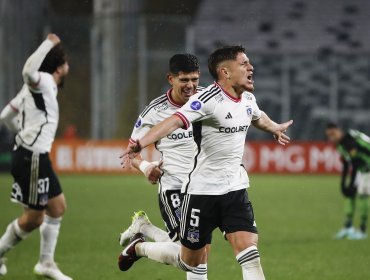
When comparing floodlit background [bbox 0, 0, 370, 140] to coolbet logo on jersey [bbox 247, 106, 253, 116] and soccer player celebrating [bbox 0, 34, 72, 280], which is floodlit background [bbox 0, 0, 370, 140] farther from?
coolbet logo on jersey [bbox 247, 106, 253, 116]

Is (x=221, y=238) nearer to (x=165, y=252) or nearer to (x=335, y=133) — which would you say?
(x=335, y=133)

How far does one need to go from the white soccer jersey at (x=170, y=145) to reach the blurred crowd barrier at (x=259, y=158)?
19.6 m

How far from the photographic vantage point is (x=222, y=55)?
275 inches

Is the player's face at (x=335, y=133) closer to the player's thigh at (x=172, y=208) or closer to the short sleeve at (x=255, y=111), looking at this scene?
the player's thigh at (x=172, y=208)

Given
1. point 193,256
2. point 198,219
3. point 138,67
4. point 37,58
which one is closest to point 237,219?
point 198,219

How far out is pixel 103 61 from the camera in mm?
26750

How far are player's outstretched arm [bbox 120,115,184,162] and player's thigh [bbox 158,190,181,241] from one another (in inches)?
57.4

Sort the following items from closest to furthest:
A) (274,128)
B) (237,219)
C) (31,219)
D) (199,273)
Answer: (237,219) < (199,273) < (274,128) < (31,219)

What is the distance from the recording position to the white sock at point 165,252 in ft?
24.2

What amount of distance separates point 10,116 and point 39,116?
0.59 metres

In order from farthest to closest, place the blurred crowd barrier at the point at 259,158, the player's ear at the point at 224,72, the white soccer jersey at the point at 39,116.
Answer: the blurred crowd barrier at the point at 259,158
the white soccer jersey at the point at 39,116
the player's ear at the point at 224,72

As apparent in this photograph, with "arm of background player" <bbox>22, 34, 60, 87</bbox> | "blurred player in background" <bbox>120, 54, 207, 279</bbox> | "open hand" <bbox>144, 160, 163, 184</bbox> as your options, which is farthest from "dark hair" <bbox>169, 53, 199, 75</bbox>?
"arm of background player" <bbox>22, 34, 60, 87</bbox>

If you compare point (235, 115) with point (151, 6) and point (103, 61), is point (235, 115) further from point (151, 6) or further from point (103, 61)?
point (151, 6)

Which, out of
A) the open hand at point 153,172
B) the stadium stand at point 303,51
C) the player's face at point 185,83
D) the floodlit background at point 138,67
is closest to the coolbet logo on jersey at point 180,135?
the player's face at point 185,83
